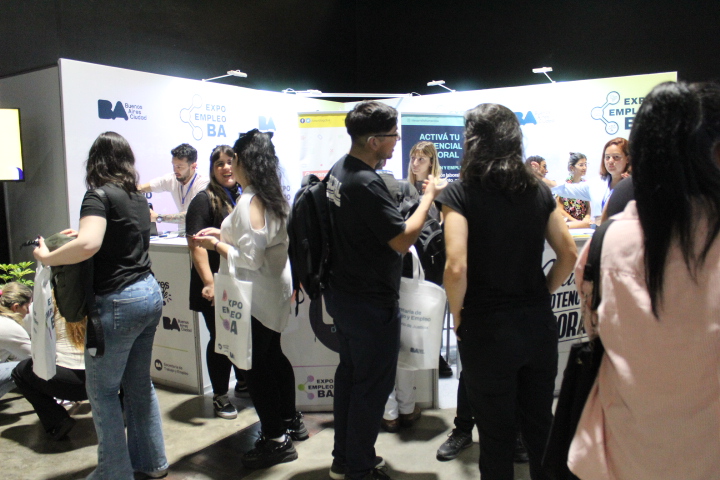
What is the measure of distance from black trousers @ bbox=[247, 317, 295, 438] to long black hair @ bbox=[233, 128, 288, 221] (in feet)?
1.62

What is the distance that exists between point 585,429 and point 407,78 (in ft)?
24.9

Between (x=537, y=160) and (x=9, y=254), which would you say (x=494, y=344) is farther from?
(x=9, y=254)

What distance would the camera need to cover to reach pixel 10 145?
4.20 m

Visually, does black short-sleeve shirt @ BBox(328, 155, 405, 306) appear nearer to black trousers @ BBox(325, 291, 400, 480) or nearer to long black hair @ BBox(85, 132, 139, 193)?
black trousers @ BBox(325, 291, 400, 480)

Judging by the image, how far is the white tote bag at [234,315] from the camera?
219cm

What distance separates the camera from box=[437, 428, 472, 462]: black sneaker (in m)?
2.43

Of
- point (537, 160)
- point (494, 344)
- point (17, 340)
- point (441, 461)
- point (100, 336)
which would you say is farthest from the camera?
point (537, 160)

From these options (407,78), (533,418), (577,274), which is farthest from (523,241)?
(407,78)

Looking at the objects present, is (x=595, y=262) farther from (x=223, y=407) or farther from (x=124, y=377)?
(x=223, y=407)

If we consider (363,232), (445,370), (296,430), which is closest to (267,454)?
(296,430)

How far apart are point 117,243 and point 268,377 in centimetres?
84

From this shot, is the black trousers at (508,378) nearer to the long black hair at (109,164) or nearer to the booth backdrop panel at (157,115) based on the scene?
the long black hair at (109,164)

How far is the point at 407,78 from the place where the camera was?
26.7 ft

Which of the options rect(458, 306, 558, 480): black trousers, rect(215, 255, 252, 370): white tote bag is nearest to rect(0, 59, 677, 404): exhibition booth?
rect(215, 255, 252, 370): white tote bag
